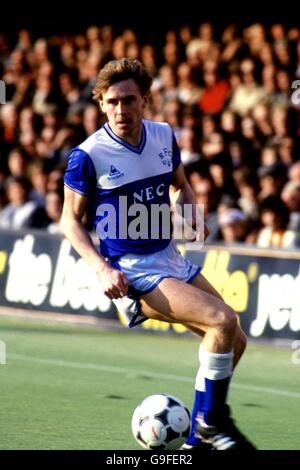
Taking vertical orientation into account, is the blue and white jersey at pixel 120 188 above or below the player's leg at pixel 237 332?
above

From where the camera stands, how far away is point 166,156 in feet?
25.6

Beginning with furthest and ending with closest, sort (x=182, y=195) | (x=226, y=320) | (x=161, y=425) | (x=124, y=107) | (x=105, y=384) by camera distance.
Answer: (x=105, y=384) < (x=182, y=195) < (x=124, y=107) < (x=161, y=425) < (x=226, y=320)

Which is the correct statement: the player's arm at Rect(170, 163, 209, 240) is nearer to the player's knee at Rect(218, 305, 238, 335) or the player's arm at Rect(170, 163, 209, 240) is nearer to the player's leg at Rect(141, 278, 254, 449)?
the player's leg at Rect(141, 278, 254, 449)

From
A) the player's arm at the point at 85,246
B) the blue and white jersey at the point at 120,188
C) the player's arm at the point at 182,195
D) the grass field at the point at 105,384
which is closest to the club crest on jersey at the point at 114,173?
the blue and white jersey at the point at 120,188

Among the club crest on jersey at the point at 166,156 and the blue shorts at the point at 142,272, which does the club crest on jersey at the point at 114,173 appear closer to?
the club crest on jersey at the point at 166,156

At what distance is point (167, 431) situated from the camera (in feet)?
24.1

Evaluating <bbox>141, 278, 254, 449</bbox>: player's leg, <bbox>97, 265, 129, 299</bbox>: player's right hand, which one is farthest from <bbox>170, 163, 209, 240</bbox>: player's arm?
<bbox>97, 265, 129, 299</bbox>: player's right hand

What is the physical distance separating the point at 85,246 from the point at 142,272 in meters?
0.40

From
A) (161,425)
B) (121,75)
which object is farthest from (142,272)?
(121,75)

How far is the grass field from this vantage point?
8.17 m

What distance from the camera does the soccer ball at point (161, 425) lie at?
7344 millimetres

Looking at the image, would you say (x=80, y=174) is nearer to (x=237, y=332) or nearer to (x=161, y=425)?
(x=237, y=332)

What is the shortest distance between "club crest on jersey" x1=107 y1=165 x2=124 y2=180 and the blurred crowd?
19.3 ft
